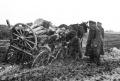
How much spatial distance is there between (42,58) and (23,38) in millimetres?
1547

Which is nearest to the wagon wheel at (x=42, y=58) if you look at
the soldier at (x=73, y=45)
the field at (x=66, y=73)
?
the field at (x=66, y=73)

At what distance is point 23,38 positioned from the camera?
1020 cm

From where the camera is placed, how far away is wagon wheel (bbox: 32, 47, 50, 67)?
9867 millimetres

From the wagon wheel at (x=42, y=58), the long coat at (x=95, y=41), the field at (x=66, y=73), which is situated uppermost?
the long coat at (x=95, y=41)

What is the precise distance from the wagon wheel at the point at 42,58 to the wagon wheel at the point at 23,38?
2.02 ft

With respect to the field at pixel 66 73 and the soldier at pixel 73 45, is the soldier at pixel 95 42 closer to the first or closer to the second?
the field at pixel 66 73

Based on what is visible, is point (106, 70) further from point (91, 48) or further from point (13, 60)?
point (13, 60)

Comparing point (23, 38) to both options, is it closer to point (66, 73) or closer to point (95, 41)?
point (66, 73)

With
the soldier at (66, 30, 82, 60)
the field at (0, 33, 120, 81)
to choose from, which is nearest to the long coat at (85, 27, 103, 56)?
the field at (0, 33, 120, 81)

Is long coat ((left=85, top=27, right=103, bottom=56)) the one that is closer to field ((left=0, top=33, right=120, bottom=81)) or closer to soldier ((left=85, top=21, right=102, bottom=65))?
soldier ((left=85, top=21, right=102, bottom=65))

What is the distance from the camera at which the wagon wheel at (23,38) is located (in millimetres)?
10211

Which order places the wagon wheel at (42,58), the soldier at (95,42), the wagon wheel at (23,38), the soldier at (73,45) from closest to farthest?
the wagon wheel at (42,58)
the wagon wheel at (23,38)
the soldier at (95,42)
the soldier at (73,45)

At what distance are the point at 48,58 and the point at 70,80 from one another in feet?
10.0

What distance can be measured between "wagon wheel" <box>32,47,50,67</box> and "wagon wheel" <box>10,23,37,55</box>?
0.62 meters
